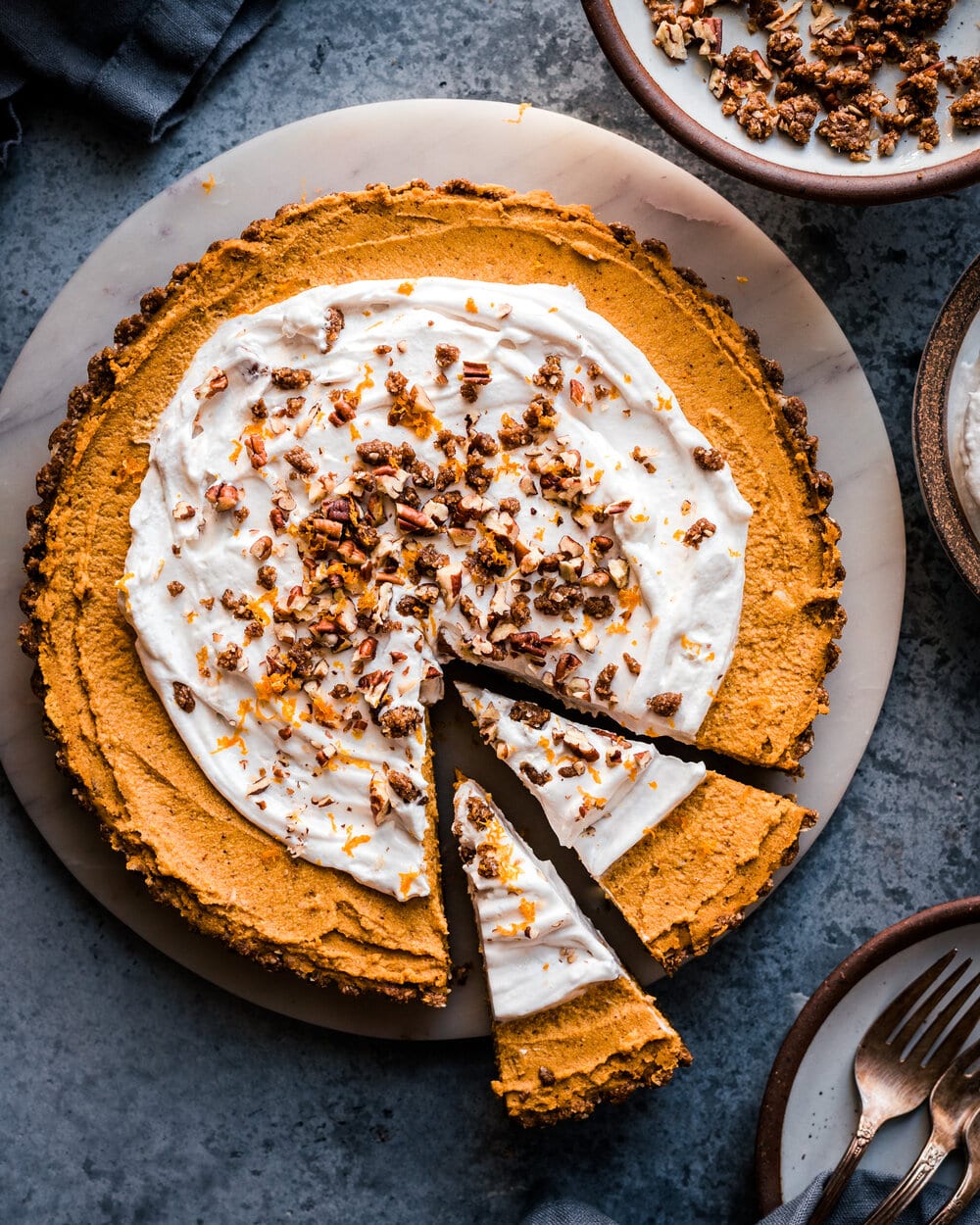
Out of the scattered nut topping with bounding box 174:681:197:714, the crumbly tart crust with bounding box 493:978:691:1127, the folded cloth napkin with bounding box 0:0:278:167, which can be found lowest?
the crumbly tart crust with bounding box 493:978:691:1127

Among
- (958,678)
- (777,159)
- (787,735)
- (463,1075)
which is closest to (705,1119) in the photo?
(463,1075)

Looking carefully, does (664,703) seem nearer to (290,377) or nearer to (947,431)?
(947,431)

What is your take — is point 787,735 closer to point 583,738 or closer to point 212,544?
point 583,738

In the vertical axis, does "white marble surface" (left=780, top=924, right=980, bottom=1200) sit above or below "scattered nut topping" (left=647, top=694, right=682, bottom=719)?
below

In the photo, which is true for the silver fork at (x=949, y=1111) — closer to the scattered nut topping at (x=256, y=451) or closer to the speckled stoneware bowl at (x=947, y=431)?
the speckled stoneware bowl at (x=947, y=431)

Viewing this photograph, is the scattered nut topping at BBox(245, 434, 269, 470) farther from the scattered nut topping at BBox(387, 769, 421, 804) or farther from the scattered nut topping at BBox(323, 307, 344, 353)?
the scattered nut topping at BBox(387, 769, 421, 804)

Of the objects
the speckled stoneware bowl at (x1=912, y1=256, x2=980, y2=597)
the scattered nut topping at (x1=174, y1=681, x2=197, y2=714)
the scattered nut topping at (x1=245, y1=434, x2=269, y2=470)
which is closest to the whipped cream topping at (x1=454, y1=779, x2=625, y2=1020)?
the scattered nut topping at (x1=174, y1=681, x2=197, y2=714)

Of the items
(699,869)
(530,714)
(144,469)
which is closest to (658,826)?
(699,869)
